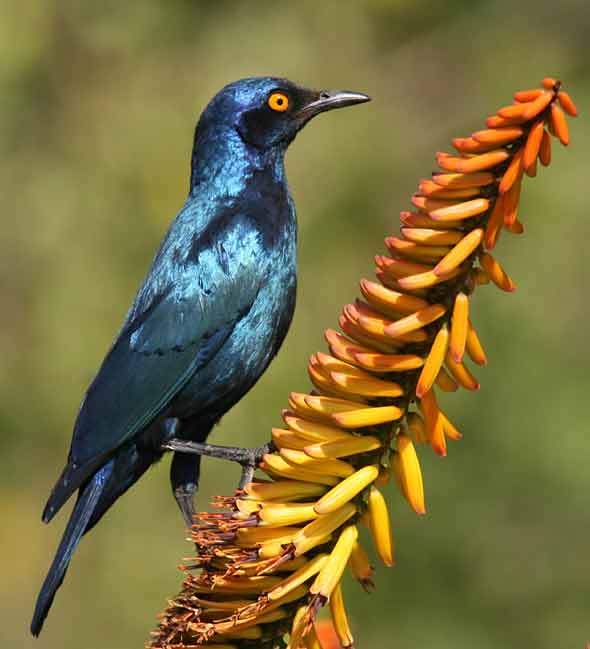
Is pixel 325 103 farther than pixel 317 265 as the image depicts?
No

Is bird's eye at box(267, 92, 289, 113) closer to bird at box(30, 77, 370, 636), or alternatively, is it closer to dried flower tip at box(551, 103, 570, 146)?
bird at box(30, 77, 370, 636)

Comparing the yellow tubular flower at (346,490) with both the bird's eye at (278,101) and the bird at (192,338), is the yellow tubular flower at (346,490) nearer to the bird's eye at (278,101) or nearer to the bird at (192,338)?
the bird at (192,338)

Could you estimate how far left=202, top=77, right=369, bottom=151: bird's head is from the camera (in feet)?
17.4

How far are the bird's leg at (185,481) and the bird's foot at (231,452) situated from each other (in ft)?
0.26

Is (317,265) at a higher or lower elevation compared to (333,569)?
higher

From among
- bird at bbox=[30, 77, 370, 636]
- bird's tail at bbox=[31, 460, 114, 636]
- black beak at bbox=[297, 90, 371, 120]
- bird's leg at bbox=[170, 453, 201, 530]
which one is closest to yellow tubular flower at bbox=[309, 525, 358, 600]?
bird's tail at bbox=[31, 460, 114, 636]

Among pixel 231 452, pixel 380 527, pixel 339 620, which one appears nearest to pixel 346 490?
pixel 380 527

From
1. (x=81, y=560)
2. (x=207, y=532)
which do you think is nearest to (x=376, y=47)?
(x=81, y=560)

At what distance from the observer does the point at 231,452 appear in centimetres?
421

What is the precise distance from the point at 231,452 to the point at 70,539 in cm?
54

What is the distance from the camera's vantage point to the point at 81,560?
292 inches

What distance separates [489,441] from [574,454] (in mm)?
477

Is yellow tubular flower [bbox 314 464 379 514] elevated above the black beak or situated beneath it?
situated beneath

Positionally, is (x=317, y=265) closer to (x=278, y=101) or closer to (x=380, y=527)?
(x=278, y=101)
